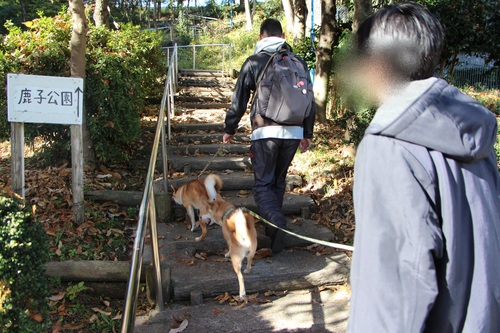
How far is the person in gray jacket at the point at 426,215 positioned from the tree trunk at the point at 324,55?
23.0 ft

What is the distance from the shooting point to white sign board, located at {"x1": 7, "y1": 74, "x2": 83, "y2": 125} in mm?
3959

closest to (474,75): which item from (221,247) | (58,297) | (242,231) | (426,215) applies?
(221,247)

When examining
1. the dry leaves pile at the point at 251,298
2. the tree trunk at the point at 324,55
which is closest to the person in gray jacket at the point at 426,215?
the dry leaves pile at the point at 251,298

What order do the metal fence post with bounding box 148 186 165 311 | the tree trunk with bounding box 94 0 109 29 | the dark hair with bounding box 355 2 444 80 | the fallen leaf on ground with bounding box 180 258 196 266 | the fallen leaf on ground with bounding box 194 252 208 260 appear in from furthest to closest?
the tree trunk with bounding box 94 0 109 29, the fallen leaf on ground with bounding box 194 252 208 260, the fallen leaf on ground with bounding box 180 258 196 266, the metal fence post with bounding box 148 186 165 311, the dark hair with bounding box 355 2 444 80

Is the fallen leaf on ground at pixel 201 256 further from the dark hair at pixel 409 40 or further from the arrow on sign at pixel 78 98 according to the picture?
the dark hair at pixel 409 40

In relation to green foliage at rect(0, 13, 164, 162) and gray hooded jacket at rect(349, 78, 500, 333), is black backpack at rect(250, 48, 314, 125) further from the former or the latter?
gray hooded jacket at rect(349, 78, 500, 333)

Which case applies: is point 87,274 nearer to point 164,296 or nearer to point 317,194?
point 164,296

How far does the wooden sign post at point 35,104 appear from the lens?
3.96 meters

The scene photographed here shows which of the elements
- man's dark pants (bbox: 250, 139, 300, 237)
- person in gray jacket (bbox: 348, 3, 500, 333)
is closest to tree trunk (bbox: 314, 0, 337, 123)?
man's dark pants (bbox: 250, 139, 300, 237)

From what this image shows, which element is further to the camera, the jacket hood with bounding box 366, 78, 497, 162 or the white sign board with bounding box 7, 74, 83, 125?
the white sign board with bounding box 7, 74, 83, 125

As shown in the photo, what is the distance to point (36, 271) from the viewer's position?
2326mm

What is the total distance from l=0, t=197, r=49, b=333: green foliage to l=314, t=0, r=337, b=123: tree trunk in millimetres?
6460

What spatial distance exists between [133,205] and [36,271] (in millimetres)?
2996

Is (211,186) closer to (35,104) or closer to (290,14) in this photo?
(35,104)
